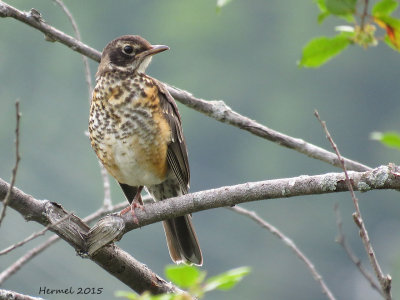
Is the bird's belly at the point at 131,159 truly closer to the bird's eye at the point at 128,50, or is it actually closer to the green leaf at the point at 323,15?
the bird's eye at the point at 128,50

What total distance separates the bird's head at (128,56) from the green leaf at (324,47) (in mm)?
2908

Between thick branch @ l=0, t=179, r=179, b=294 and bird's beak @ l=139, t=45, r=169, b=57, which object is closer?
thick branch @ l=0, t=179, r=179, b=294

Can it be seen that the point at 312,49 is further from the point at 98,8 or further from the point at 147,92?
the point at 98,8

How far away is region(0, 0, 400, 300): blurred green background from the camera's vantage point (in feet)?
106

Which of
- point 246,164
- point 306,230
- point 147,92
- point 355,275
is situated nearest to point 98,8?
point 246,164

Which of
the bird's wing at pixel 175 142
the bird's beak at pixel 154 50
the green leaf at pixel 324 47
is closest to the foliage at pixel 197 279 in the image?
the green leaf at pixel 324 47

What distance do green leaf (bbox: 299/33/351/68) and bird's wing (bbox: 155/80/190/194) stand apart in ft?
8.62

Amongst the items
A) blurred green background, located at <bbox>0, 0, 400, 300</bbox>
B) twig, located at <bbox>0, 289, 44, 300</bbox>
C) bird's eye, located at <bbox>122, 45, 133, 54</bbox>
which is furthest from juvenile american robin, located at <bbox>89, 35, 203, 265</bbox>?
blurred green background, located at <bbox>0, 0, 400, 300</bbox>

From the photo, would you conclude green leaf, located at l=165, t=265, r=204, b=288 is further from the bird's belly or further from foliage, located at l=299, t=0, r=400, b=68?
the bird's belly

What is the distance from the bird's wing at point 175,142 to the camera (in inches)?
218

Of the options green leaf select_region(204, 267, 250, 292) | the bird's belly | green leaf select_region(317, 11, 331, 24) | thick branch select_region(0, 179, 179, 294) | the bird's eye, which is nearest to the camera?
green leaf select_region(204, 267, 250, 292)

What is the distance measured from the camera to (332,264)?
112 ft

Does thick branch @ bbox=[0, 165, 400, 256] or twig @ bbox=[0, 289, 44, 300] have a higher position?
thick branch @ bbox=[0, 165, 400, 256]

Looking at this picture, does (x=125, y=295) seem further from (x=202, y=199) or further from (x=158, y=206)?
(x=158, y=206)
